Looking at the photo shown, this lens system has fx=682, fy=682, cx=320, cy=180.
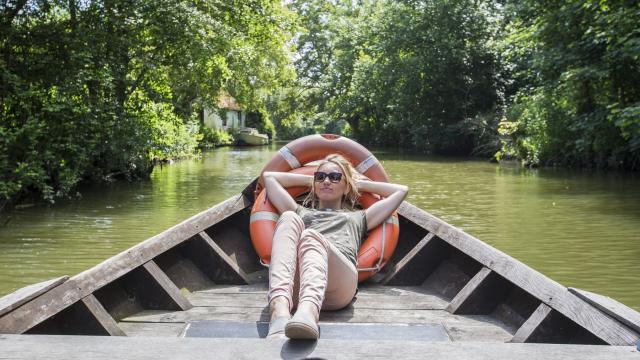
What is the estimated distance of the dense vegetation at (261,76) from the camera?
11383 millimetres

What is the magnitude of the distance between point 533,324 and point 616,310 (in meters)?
0.51

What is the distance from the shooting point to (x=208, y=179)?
1630 centimetres

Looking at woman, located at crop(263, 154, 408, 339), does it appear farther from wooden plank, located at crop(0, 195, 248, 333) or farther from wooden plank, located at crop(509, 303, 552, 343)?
wooden plank, located at crop(509, 303, 552, 343)

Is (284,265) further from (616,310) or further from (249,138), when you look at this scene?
(249,138)

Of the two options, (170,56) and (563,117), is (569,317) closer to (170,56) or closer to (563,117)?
(170,56)

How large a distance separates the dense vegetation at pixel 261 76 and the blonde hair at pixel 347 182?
245 inches

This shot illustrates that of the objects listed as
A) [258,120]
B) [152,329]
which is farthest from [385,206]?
[258,120]

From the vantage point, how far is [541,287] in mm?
3182

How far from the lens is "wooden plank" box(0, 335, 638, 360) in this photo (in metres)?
2.00

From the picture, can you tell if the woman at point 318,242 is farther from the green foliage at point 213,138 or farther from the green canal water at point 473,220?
the green foliage at point 213,138

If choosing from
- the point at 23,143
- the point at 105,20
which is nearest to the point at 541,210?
the point at 23,143

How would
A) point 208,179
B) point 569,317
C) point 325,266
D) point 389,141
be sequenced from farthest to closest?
point 389,141, point 208,179, point 325,266, point 569,317

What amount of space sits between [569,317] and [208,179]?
14.0 metres

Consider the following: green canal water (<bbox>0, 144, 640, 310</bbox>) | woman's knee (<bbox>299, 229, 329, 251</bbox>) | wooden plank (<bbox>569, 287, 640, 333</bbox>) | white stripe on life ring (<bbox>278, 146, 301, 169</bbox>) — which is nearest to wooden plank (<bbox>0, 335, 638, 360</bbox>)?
wooden plank (<bbox>569, 287, 640, 333</bbox>)
